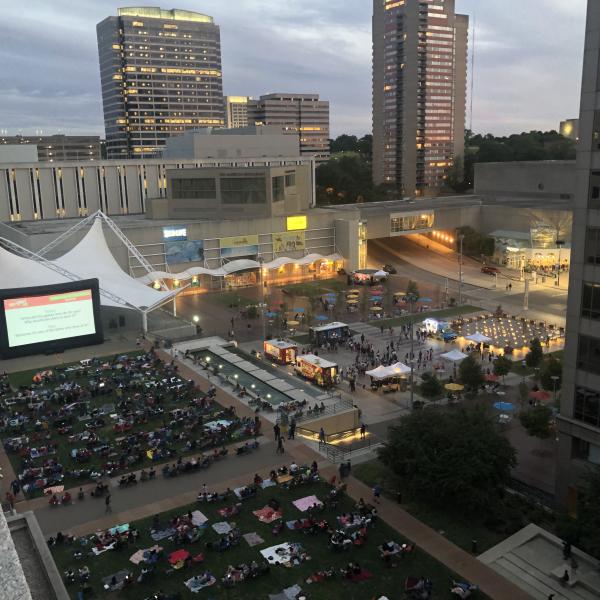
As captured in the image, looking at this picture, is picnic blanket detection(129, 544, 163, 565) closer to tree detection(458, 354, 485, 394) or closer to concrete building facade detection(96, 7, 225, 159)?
tree detection(458, 354, 485, 394)

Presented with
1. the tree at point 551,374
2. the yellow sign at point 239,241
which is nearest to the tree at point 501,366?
the tree at point 551,374

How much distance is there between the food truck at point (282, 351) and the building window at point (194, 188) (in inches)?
1269

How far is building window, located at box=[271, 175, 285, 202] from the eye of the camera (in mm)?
69312

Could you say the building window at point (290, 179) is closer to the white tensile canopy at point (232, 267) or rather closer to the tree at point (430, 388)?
the white tensile canopy at point (232, 267)

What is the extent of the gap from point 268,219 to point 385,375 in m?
35.6

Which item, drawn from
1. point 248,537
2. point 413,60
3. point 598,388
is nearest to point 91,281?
point 248,537

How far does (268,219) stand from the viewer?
69000 millimetres

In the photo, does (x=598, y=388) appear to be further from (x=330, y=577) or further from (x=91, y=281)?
(x=91, y=281)

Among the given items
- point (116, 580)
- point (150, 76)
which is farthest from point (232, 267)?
point (150, 76)

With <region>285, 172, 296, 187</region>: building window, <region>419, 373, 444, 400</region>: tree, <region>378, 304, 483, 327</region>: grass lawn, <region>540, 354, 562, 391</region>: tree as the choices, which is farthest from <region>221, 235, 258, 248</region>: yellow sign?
<region>540, 354, 562, 391</region>: tree

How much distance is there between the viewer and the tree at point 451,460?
22.2m

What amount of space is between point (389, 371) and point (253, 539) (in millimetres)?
17725

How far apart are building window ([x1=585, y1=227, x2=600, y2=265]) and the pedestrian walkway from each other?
11.3 metres

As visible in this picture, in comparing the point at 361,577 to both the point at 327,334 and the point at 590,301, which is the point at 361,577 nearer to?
the point at 590,301
